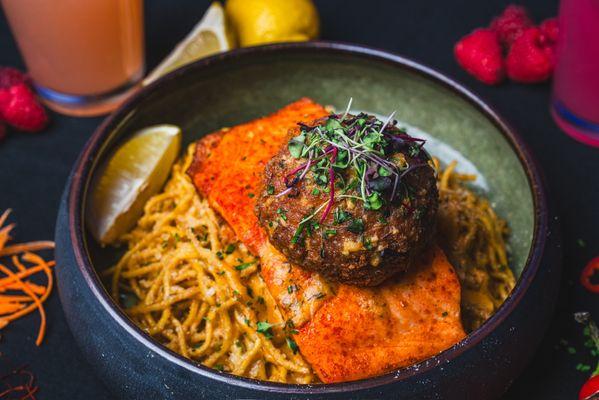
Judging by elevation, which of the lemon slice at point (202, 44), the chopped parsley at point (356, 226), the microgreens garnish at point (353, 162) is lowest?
the lemon slice at point (202, 44)

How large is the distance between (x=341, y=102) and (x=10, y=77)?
8.09 feet

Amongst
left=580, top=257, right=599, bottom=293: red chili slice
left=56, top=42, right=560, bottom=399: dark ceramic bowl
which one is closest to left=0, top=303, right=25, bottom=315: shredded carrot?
left=56, top=42, right=560, bottom=399: dark ceramic bowl

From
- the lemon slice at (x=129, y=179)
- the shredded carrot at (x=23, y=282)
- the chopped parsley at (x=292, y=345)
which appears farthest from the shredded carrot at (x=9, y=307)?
the chopped parsley at (x=292, y=345)

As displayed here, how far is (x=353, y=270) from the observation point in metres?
3.63

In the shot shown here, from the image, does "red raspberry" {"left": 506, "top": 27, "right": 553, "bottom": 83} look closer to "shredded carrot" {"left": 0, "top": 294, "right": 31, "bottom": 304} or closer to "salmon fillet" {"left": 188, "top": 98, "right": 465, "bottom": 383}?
"salmon fillet" {"left": 188, "top": 98, "right": 465, "bottom": 383}

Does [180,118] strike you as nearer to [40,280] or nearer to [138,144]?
[138,144]

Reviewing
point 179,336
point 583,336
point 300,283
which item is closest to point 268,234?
point 300,283

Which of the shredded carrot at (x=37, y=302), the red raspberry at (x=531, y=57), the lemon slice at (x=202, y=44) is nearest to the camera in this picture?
the shredded carrot at (x=37, y=302)

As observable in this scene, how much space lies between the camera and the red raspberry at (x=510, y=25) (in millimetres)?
6102

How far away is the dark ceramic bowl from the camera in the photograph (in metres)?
3.54

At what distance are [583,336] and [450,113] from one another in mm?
1542

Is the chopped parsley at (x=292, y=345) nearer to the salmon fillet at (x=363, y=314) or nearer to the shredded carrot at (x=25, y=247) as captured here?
the salmon fillet at (x=363, y=314)

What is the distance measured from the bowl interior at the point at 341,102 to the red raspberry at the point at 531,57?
126cm

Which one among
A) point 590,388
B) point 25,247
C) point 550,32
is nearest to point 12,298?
point 25,247
